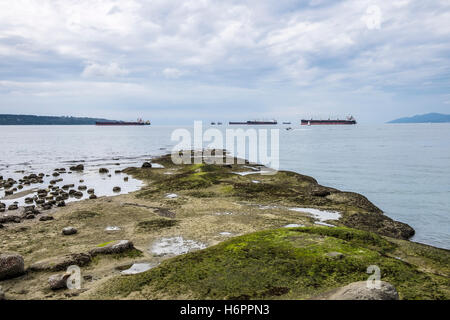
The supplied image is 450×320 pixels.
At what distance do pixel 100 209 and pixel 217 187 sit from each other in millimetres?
10329

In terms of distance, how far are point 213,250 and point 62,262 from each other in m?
5.41

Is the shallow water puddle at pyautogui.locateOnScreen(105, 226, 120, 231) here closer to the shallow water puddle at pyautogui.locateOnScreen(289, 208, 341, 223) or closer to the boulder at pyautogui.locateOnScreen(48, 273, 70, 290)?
the boulder at pyautogui.locateOnScreen(48, 273, 70, 290)

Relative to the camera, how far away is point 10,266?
33.8ft

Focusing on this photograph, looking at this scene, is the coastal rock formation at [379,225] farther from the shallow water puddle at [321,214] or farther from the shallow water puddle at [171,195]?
the shallow water puddle at [171,195]

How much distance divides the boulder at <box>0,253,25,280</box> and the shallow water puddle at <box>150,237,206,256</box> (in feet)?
14.9

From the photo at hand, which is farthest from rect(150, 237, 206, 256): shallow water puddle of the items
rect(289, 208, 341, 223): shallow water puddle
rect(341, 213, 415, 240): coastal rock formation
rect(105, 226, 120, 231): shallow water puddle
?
rect(341, 213, 415, 240): coastal rock formation

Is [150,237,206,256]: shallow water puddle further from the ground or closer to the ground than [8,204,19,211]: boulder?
further from the ground

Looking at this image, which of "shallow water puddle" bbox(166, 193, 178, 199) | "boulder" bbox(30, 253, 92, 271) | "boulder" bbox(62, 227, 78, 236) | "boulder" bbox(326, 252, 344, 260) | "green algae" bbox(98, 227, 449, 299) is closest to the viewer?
"green algae" bbox(98, 227, 449, 299)

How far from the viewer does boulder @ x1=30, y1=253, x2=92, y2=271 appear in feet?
35.3

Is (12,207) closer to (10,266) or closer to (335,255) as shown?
(10,266)

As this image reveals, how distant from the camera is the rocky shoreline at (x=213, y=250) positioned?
8352mm

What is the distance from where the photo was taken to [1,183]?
3438 cm

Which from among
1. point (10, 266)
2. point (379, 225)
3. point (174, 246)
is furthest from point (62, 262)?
point (379, 225)

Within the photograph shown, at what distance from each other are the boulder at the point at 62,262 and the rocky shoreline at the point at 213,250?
33mm
